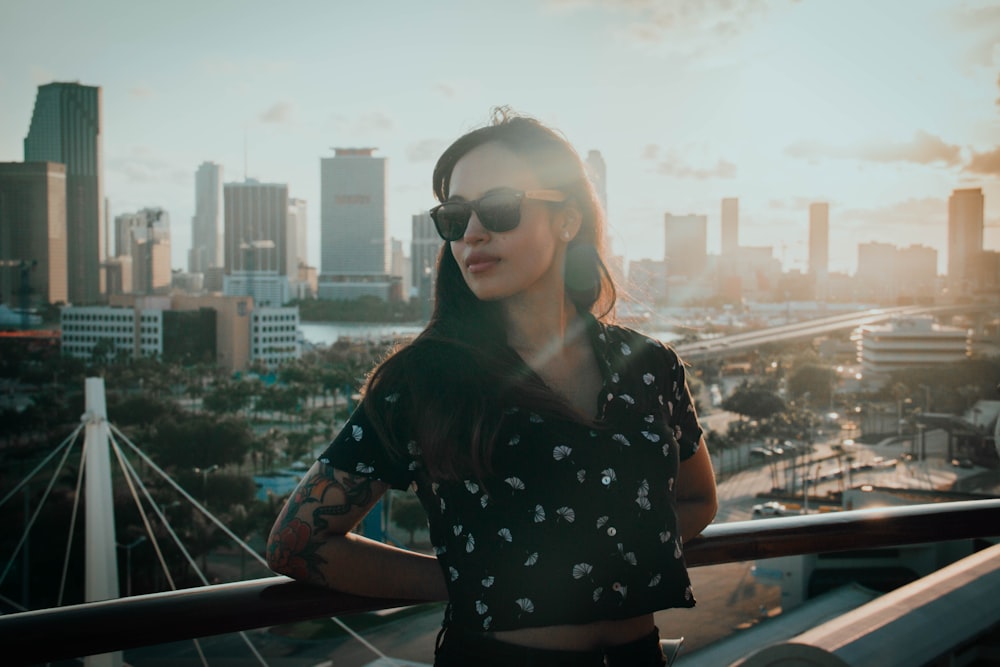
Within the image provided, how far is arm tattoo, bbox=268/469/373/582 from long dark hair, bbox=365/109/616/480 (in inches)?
1.7

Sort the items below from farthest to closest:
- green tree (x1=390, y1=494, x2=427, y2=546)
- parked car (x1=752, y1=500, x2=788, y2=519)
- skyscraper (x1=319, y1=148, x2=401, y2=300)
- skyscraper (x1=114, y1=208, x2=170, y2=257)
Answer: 1. skyscraper (x1=319, y1=148, x2=401, y2=300)
2. skyscraper (x1=114, y1=208, x2=170, y2=257)
3. parked car (x1=752, y1=500, x2=788, y2=519)
4. green tree (x1=390, y1=494, x2=427, y2=546)

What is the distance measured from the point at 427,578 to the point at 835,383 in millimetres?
15037

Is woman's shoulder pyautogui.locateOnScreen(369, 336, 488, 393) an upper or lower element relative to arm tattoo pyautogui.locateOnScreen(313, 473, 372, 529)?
upper

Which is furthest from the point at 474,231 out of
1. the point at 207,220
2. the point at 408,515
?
the point at 207,220

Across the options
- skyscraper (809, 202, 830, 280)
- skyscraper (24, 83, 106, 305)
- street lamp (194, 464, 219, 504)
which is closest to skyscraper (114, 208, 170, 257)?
skyscraper (24, 83, 106, 305)

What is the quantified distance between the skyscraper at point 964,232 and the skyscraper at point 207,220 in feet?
209

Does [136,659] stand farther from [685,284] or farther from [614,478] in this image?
[685,284]

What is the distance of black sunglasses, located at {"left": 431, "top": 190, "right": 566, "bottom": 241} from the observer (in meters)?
0.63

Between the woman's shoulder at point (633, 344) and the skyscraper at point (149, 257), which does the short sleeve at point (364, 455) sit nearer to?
the woman's shoulder at point (633, 344)

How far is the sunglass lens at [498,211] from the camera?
2.06ft

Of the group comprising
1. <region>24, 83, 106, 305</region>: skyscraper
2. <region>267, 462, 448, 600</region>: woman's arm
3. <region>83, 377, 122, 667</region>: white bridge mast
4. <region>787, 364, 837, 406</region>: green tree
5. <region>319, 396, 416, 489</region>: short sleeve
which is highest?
<region>24, 83, 106, 305</region>: skyscraper

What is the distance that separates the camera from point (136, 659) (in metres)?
0.77

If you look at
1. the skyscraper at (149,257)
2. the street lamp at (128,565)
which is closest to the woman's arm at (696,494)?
the street lamp at (128,565)

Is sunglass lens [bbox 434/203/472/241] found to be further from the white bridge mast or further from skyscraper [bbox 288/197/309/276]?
skyscraper [bbox 288/197/309/276]
